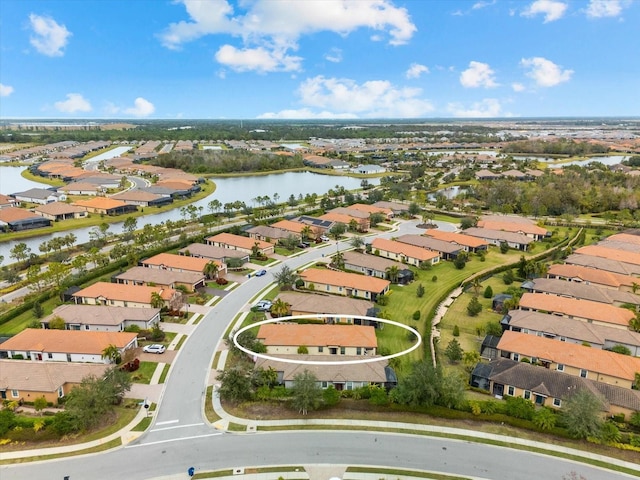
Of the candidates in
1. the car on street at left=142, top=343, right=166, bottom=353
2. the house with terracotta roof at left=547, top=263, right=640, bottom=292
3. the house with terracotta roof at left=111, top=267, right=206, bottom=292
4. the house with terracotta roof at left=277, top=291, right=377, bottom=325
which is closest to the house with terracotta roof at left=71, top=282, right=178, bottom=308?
the house with terracotta roof at left=111, top=267, right=206, bottom=292

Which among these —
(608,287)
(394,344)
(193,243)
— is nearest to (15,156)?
(193,243)

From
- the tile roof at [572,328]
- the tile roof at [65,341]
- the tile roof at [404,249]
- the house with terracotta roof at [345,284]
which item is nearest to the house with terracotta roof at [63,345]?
the tile roof at [65,341]

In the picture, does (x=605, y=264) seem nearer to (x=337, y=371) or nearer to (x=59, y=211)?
(x=337, y=371)

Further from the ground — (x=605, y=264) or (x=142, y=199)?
(x=142, y=199)

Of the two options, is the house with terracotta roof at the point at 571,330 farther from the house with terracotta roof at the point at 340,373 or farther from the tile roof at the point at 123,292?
the tile roof at the point at 123,292

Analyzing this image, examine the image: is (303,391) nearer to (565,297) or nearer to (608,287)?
(565,297)

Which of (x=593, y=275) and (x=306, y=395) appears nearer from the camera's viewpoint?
(x=306, y=395)

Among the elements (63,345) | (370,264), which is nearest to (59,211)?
(63,345)
